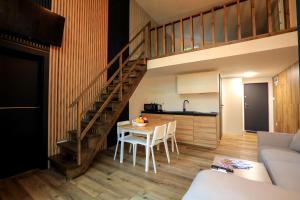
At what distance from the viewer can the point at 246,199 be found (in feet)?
3.11

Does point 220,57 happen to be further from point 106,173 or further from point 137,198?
point 106,173

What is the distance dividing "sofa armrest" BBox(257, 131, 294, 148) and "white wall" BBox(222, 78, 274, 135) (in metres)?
3.16

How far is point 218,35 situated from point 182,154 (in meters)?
5.35

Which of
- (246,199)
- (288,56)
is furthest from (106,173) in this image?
(288,56)

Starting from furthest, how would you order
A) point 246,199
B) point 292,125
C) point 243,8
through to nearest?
point 243,8, point 292,125, point 246,199

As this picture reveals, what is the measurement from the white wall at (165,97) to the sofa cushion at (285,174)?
2868 mm

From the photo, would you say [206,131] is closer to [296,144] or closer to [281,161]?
[296,144]

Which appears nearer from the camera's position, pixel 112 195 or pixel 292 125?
pixel 112 195

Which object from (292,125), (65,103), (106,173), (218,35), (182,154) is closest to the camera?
(106,173)

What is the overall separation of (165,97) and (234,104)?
8.67 feet

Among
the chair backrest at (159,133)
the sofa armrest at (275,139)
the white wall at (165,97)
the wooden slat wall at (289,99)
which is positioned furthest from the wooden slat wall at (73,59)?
the wooden slat wall at (289,99)

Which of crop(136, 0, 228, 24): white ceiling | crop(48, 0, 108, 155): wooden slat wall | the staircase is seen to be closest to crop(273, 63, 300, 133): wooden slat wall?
crop(136, 0, 228, 24): white ceiling

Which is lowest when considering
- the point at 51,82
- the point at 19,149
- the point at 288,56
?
the point at 19,149

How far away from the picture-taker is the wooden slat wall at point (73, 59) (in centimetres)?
284
